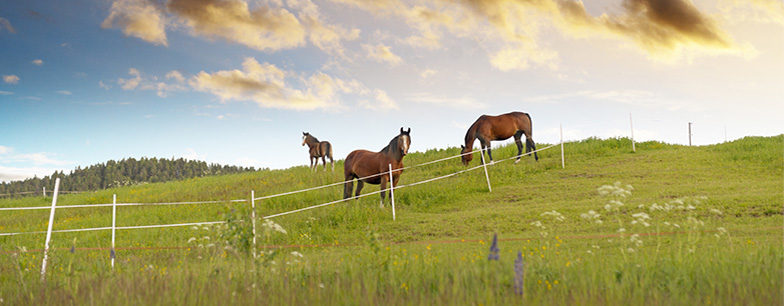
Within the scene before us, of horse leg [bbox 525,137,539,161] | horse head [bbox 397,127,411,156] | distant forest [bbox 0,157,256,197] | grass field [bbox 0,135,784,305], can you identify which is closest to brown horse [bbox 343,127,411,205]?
horse head [bbox 397,127,411,156]

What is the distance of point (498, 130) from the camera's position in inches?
797

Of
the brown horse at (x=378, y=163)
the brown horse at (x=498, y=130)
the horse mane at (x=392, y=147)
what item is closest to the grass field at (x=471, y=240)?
the brown horse at (x=378, y=163)

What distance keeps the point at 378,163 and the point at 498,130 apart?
24.9 feet

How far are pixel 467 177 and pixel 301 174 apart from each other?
36.3 feet

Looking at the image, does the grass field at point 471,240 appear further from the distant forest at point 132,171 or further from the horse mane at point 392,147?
the distant forest at point 132,171

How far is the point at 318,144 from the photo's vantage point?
87.6ft

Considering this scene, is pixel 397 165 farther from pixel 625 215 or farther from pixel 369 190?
pixel 625 215

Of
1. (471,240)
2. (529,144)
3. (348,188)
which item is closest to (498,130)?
(529,144)

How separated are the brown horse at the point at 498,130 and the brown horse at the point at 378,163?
5.69 metres

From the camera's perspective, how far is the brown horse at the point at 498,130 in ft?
65.1

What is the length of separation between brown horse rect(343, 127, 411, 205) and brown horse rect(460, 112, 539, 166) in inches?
224

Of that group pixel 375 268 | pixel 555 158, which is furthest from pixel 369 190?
pixel 375 268

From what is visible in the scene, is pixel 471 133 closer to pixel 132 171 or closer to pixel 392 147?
pixel 392 147

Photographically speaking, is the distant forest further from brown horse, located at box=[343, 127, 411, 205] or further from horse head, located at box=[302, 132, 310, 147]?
brown horse, located at box=[343, 127, 411, 205]
